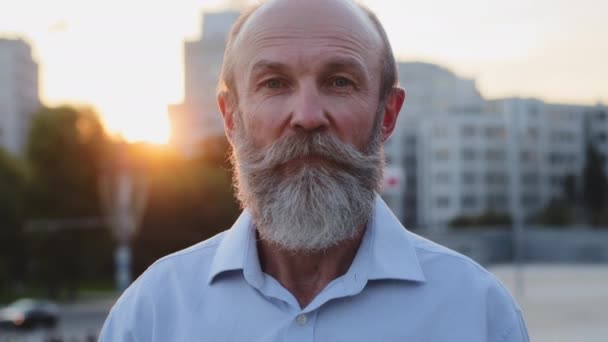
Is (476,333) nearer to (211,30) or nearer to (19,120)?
(211,30)

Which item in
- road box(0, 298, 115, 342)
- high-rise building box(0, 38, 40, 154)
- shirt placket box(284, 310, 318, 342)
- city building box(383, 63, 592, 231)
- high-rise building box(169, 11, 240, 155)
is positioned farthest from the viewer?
high-rise building box(0, 38, 40, 154)

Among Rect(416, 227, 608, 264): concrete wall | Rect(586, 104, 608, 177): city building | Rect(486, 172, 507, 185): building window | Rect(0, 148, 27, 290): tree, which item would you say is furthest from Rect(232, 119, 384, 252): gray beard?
Rect(486, 172, 507, 185): building window

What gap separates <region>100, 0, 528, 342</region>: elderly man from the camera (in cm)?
255

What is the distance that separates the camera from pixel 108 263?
58.9 m

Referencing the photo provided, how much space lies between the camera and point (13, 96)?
104 m

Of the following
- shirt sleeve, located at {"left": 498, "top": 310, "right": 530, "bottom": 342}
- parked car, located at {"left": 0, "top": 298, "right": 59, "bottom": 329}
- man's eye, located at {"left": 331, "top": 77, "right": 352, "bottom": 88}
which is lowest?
parked car, located at {"left": 0, "top": 298, "right": 59, "bottom": 329}

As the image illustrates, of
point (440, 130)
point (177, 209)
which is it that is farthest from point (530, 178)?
point (177, 209)

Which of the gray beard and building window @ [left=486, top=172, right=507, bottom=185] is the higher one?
the gray beard

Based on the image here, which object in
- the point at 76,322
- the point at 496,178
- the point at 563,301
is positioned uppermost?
the point at 563,301

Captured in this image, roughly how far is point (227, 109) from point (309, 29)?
1.27ft

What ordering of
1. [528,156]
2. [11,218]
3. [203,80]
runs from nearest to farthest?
[203,80]
[11,218]
[528,156]

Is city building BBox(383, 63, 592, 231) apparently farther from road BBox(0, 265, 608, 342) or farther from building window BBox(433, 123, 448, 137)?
road BBox(0, 265, 608, 342)

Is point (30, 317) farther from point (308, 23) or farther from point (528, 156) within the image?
point (528, 156)

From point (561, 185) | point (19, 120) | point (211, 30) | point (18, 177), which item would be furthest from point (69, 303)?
point (19, 120)
